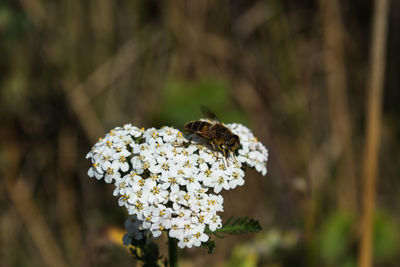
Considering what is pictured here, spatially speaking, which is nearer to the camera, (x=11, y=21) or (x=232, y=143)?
(x=232, y=143)

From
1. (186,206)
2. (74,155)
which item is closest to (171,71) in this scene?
(74,155)

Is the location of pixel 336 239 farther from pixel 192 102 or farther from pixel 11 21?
pixel 11 21

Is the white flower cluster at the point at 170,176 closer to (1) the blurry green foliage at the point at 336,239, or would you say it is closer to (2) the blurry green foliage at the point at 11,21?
(2) the blurry green foliage at the point at 11,21

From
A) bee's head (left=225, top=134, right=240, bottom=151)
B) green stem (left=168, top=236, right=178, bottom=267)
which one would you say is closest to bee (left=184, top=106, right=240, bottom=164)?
bee's head (left=225, top=134, right=240, bottom=151)

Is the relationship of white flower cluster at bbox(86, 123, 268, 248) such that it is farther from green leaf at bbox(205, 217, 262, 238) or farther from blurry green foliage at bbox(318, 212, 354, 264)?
blurry green foliage at bbox(318, 212, 354, 264)

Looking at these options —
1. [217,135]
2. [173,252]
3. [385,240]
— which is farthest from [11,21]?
[385,240]

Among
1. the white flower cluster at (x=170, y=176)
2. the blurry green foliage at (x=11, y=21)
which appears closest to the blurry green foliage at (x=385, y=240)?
A: the white flower cluster at (x=170, y=176)

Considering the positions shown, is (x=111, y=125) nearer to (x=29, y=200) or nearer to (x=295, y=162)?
(x=29, y=200)
